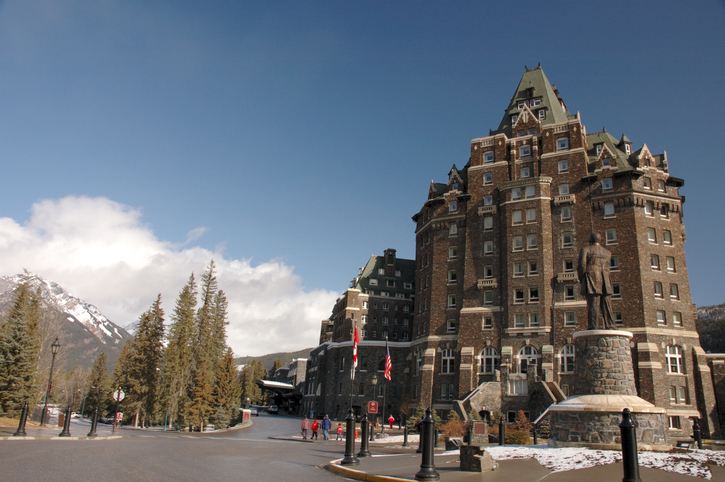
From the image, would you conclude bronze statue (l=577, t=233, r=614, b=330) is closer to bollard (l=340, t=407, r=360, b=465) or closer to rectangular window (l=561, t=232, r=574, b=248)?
bollard (l=340, t=407, r=360, b=465)

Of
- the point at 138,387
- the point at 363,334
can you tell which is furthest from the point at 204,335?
the point at 363,334

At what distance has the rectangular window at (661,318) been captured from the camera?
1875 inches

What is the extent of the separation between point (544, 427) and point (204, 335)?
42232mm

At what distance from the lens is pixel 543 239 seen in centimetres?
5219

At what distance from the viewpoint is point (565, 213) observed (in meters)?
53.2

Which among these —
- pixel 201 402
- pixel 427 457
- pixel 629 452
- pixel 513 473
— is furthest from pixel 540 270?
pixel 629 452

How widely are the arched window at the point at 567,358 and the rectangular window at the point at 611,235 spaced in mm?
11655

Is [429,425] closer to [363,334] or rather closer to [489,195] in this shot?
[489,195]

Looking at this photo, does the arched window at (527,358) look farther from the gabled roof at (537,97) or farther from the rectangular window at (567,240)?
the gabled roof at (537,97)

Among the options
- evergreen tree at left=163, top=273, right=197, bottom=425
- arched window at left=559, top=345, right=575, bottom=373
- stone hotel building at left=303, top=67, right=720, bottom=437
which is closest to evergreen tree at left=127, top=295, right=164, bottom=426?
evergreen tree at left=163, top=273, right=197, bottom=425

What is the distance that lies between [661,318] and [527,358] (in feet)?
42.7

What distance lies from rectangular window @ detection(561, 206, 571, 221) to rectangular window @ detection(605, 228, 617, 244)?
3950 millimetres

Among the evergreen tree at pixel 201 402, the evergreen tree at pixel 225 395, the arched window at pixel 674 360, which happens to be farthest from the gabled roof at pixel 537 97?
the evergreen tree at pixel 201 402

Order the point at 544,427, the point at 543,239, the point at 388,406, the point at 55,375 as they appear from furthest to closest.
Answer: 1. the point at 55,375
2. the point at 388,406
3. the point at 543,239
4. the point at 544,427
